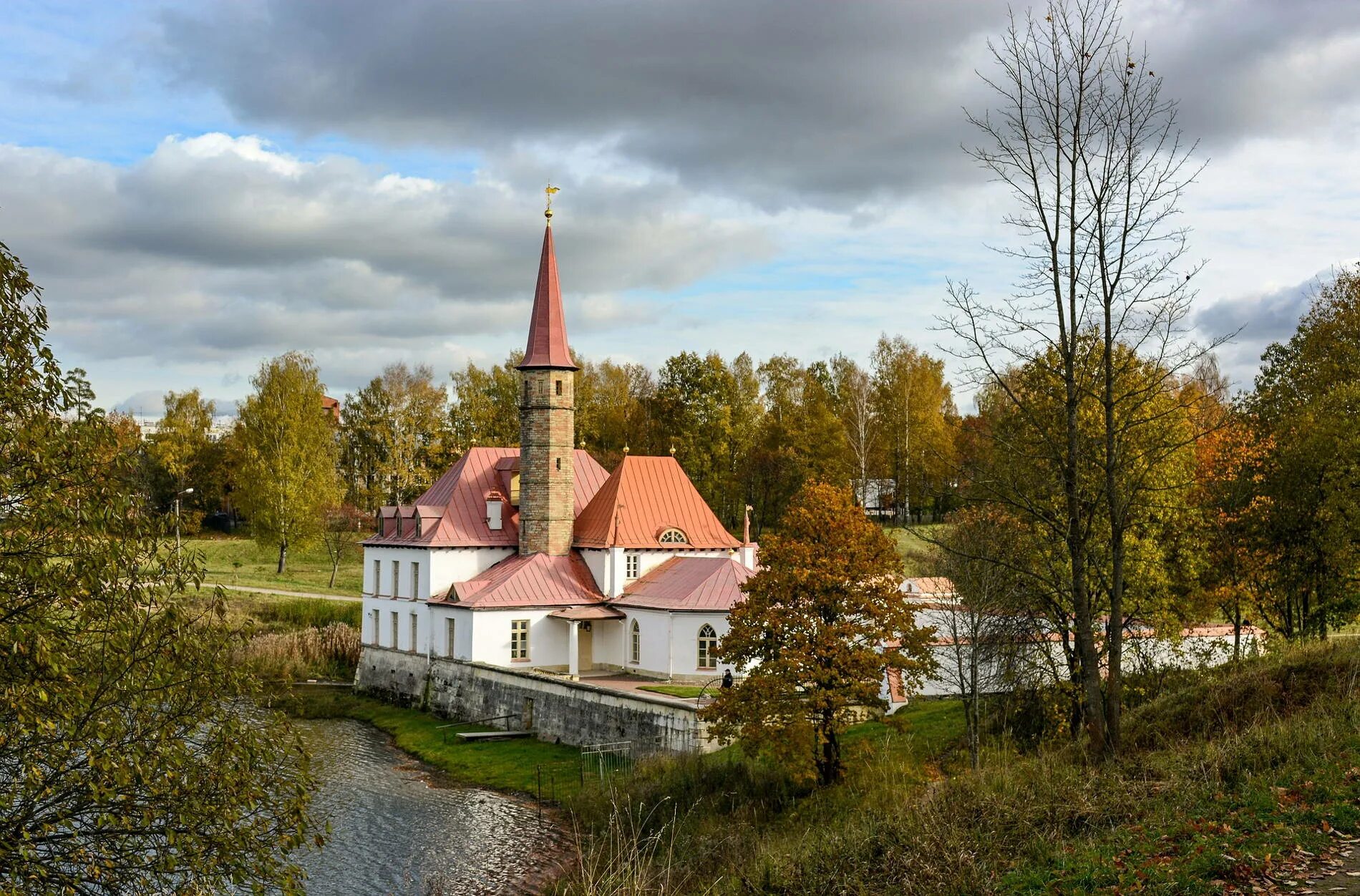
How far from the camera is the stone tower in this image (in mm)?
40344

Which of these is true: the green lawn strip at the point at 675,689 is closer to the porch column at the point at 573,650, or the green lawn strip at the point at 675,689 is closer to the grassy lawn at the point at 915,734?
the porch column at the point at 573,650

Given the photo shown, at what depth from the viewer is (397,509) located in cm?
4297

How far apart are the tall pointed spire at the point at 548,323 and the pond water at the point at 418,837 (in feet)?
49.4

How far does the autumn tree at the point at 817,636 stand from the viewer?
2100cm

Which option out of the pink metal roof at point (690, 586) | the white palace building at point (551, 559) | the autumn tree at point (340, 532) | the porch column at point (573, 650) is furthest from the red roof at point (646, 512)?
the autumn tree at point (340, 532)

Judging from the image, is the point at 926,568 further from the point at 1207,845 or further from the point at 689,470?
the point at 1207,845

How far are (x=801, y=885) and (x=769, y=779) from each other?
407 inches

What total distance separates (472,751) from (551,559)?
369 inches

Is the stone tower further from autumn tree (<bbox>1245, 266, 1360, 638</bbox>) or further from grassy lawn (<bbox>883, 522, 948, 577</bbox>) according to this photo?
autumn tree (<bbox>1245, 266, 1360, 638</bbox>)

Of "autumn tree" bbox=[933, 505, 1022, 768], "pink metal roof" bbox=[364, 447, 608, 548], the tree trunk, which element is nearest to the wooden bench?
"pink metal roof" bbox=[364, 447, 608, 548]

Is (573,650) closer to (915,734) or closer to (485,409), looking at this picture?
(915,734)

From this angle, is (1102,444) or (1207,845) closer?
(1207,845)

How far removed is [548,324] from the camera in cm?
4116

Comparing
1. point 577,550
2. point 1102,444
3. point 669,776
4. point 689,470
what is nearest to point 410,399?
point 689,470
